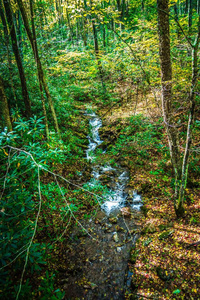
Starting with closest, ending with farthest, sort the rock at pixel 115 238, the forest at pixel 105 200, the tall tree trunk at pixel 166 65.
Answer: the forest at pixel 105 200 → the tall tree trunk at pixel 166 65 → the rock at pixel 115 238

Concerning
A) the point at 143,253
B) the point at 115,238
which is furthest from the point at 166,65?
the point at 115,238

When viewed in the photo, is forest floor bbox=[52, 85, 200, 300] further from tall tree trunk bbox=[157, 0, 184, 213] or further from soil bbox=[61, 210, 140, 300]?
tall tree trunk bbox=[157, 0, 184, 213]

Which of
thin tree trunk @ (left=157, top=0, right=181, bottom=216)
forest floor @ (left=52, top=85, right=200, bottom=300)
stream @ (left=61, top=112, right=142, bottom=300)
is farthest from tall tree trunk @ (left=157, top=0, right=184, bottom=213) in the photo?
stream @ (left=61, top=112, right=142, bottom=300)

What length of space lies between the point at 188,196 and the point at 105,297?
3.71 m

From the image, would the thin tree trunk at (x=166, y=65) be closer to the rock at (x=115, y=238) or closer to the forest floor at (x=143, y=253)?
the forest floor at (x=143, y=253)

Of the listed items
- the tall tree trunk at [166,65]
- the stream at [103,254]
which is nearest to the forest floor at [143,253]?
the stream at [103,254]

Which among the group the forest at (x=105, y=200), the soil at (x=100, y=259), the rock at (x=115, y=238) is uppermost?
the forest at (x=105, y=200)

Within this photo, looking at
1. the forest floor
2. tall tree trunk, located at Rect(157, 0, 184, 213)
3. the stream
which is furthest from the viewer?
tall tree trunk, located at Rect(157, 0, 184, 213)

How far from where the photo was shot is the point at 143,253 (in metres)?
4.36

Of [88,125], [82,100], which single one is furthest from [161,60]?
[82,100]

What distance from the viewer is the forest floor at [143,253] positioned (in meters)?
3.55

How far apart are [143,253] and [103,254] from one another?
1.18 m

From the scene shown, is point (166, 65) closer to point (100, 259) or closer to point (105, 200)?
point (105, 200)

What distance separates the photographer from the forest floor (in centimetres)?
355
